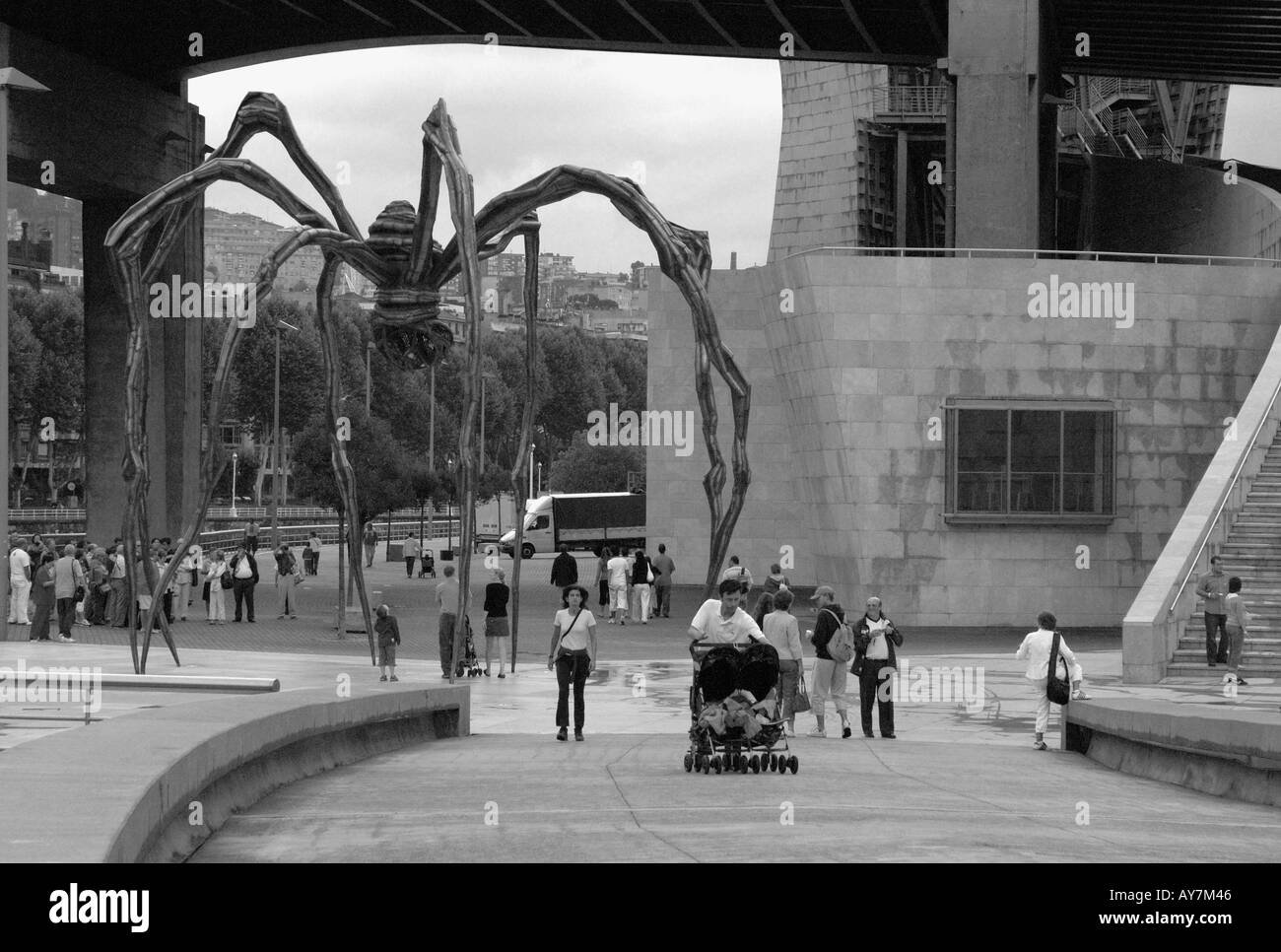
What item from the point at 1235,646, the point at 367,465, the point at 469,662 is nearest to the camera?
the point at 1235,646

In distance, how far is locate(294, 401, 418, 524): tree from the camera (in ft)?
155

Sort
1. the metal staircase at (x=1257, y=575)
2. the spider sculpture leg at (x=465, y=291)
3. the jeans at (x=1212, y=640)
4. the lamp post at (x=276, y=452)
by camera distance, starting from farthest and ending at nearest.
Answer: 1. the lamp post at (x=276, y=452)
2. the metal staircase at (x=1257, y=575)
3. the jeans at (x=1212, y=640)
4. the spider sculpture leg at (x=465, y=291)

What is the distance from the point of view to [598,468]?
11781 centimetres

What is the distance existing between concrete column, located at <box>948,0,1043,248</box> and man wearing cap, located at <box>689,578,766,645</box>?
22.5 m

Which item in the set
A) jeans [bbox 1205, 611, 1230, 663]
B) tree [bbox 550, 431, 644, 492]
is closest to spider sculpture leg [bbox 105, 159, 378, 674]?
jeans [bbox 1205, 611, 1230, 663]

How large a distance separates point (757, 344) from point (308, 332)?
68.4m

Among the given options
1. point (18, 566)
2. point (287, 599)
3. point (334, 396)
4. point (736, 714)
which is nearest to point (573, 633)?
point (736, 714)

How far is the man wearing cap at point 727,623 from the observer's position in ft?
45.8

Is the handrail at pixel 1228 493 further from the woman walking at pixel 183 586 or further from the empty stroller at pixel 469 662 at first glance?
the woman walking at pixel 183 586

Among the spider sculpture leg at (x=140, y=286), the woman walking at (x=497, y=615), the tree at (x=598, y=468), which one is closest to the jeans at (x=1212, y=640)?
the woman walking at (x=497, y=615)

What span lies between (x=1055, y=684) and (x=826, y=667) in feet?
7.79

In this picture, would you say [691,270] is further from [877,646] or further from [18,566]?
[18,566]

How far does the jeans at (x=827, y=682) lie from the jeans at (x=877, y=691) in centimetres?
22

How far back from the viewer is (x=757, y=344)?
48844 millimetres
